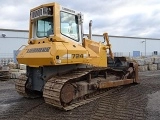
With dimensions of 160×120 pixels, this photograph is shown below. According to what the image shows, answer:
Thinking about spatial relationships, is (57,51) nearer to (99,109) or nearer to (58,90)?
(58,90)

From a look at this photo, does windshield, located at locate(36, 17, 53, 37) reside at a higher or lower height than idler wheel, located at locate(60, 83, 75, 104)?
Answer: higher

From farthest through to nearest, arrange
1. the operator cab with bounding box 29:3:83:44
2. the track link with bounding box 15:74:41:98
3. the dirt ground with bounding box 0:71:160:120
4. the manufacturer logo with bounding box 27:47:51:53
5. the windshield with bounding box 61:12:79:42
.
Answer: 1. the track link with bounding box 15:74:41:98
2. the windshield with bounding box 61:12:79:42
3. the operator cab with bounding box 29:3:83:44
4. the manufacturer logo with bounding box 27:47:51:53
5. the dirt ground with bounding box 0:71:160:120

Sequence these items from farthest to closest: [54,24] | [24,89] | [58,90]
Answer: [24,89]
[54,24]
[58,90]

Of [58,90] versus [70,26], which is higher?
[70,26]

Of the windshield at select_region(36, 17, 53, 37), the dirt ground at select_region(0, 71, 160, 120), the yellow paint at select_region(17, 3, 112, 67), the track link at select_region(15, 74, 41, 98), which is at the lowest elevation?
the dirt ground at select_region(0, 71, 160, 120)

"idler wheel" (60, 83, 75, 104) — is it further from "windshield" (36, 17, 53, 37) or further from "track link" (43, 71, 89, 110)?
"windshield" (36, 17, 53, 37)

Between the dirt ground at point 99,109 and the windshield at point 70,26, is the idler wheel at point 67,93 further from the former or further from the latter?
the windshield at point 70,26

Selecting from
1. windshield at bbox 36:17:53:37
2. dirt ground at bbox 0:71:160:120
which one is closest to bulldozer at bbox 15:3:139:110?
windshield at bbox 36:17:53:37

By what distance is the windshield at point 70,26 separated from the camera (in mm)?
7832

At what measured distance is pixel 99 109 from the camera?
7406mm

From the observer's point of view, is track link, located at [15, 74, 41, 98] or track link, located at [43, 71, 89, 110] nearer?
track link, located at [43, 71, 89, 110]

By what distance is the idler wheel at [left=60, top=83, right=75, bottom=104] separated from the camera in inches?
279

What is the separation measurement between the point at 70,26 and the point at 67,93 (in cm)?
219

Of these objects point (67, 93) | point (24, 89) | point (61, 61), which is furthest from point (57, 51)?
point (24, 89)
